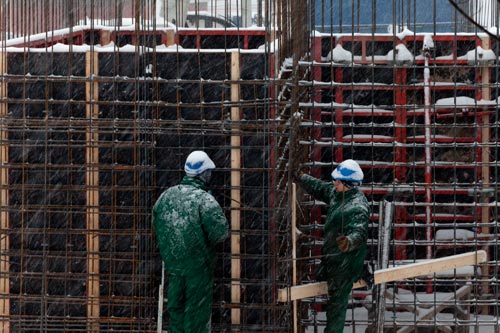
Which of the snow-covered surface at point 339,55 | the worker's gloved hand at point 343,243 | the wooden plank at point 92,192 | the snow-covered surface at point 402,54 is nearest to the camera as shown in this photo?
the worker's gloved hand at point 343,243

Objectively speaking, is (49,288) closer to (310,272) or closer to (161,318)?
(161,318)

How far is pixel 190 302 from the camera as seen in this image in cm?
755

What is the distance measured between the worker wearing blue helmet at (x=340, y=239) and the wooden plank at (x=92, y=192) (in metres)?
2.45

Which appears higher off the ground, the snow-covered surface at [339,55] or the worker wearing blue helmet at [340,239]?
the snow-covered surface at [339,55]

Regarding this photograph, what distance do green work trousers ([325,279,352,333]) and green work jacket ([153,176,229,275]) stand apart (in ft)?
3.76

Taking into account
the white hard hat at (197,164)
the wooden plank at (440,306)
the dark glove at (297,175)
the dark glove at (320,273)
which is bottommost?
the wooden plank at (440,306)

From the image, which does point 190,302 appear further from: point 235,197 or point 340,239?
point 340,239

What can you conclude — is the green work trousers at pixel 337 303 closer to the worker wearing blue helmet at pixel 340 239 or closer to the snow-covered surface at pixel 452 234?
the worker wearing blue helmet at pixel 340 239

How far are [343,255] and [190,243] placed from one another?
4.75 feet

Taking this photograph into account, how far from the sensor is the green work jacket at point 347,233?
7492mm

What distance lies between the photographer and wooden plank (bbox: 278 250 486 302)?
7.32m

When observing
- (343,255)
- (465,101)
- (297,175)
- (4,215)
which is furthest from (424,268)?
(4,215)

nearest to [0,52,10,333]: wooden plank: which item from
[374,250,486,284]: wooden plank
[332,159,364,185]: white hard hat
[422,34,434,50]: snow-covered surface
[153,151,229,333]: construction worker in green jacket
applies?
[153,151,229,333]: construction worker in green jacket

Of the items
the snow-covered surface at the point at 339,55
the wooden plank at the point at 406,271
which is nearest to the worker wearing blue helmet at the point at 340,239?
the wooden plank at the point at 406,271
